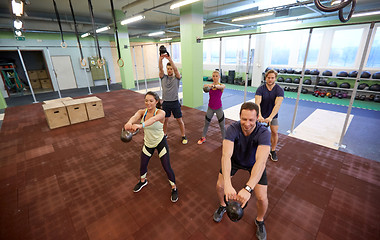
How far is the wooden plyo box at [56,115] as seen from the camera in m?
5.02

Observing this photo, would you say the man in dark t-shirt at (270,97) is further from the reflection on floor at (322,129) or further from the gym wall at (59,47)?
the gym wall at (59,47)

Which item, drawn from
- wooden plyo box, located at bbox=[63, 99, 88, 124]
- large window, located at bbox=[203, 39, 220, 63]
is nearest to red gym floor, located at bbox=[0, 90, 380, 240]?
wooden plyo box, located at bbox=[63, 99, 88, 124]

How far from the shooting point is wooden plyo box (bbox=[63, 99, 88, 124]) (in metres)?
5.36

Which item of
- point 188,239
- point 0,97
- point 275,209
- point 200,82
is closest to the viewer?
point 188,239

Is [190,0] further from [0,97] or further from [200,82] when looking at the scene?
[0,97]

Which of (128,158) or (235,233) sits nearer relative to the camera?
(235,233)

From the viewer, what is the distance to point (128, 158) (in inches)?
143

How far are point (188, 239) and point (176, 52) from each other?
17.3m

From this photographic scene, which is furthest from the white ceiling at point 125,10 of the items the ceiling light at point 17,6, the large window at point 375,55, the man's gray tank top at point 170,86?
the man's gray tank top at point 170,86

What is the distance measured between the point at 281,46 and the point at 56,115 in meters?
11.5

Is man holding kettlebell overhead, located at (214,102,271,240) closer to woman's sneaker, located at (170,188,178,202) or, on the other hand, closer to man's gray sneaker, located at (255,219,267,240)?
man's gray sneaker, located at (255,219,267,240)

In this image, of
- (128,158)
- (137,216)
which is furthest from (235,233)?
(128,158)

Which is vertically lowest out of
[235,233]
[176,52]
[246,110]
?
[235,233]

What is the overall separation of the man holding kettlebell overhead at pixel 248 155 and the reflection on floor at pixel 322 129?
10.2 feet
